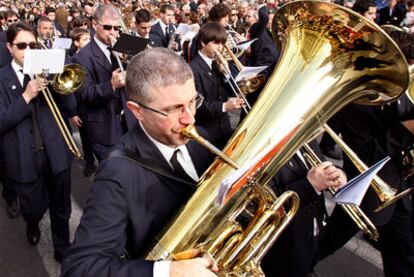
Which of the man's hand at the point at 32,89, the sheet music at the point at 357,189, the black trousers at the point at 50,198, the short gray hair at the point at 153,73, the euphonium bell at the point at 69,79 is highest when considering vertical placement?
the short gray hair at the point at 153,73

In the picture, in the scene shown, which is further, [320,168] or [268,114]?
[320,168]

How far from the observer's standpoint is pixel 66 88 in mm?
3430

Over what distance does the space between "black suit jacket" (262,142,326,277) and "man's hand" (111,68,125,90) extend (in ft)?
7.09

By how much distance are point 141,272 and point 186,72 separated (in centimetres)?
82

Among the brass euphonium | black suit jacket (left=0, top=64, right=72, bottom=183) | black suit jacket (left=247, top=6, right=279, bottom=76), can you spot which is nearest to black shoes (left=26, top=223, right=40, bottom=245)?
black suit jacket (left=0, top=64, right=72, bottom=183)

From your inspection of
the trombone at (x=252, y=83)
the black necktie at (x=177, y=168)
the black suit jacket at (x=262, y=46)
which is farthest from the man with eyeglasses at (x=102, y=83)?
the black suit jacket at (x=262, y=46)

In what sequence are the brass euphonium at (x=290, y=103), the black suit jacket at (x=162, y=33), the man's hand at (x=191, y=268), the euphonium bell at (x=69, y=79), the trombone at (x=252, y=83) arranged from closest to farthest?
the man's hand at (x=191, y=268)
the brass euphonium at (x=290, y=103)
the euphonium bell at (x=69, y=79)
the trombone at (x=252, y=83)
the black suit jacket at (x=162, y=33)

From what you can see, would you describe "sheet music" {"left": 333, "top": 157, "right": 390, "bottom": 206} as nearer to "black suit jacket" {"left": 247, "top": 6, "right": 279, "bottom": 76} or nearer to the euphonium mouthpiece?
the euphonium mouthpiece

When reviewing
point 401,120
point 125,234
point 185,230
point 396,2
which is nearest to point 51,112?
point 125,234

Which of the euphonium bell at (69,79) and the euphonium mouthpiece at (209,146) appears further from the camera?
the euphonium bell at (69,79)

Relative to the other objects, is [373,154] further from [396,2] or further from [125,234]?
[396,2]

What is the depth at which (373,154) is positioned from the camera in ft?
9.48

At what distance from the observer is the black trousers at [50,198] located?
3312 millimetres

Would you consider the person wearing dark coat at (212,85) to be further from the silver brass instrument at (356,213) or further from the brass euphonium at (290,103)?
the brass euphonium at (290,103)
